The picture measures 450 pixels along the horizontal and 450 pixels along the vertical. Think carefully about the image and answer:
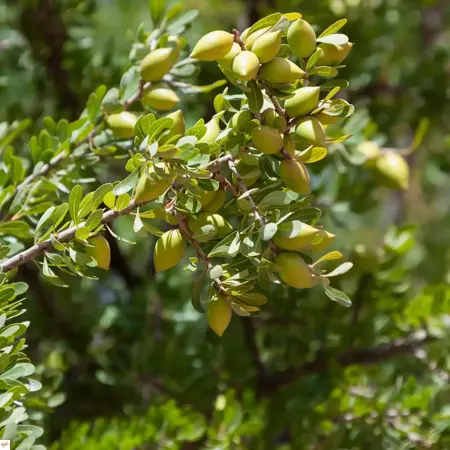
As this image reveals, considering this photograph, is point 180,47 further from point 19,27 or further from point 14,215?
point 19,27

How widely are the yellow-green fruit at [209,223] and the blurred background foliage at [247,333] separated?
0.67 ft

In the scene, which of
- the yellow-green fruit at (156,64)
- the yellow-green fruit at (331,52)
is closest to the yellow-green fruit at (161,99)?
the yellow-green fruit at (156,64)

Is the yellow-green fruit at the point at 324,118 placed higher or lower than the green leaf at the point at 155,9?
lower

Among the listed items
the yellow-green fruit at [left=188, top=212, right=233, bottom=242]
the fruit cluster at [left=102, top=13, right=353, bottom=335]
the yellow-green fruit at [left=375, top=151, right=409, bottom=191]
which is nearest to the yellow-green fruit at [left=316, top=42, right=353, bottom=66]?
the fruit cluster at [left=102, top=13, right=353, bottom=335]

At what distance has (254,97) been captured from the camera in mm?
339

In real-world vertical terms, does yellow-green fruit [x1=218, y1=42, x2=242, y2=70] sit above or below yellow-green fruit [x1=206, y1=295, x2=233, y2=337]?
above

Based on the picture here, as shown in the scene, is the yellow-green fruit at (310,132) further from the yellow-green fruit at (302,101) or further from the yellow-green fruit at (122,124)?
the yellow-green fruit at (122,124)

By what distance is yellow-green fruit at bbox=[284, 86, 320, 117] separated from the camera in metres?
0.33

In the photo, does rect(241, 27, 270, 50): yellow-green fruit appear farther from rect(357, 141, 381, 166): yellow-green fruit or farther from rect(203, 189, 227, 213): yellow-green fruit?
rect(357, 141, 381, 166): yellow-green fruit

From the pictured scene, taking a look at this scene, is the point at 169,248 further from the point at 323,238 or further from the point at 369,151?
the point at 369,151

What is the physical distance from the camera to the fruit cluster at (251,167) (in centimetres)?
33

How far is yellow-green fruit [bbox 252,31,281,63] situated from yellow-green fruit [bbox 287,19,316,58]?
0.04ft

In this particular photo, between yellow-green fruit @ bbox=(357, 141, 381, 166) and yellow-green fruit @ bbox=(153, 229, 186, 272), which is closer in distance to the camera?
yellow-green fruit @ bbox=(153, 229, 186, 272)

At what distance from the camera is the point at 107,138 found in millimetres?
464
